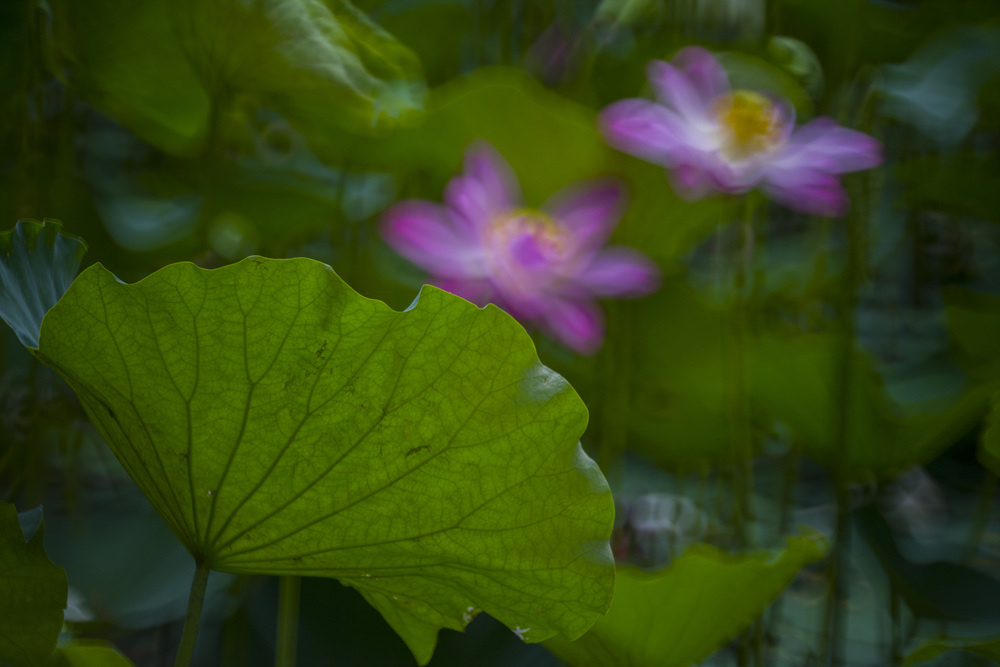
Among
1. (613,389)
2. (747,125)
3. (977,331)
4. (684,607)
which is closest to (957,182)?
(977,331)

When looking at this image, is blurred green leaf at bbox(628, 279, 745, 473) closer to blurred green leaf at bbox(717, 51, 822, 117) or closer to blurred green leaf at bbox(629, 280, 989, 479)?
blurred green leaf at bbox(629, 280, 989, 479)

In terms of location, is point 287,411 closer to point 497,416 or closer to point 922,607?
point 497,416

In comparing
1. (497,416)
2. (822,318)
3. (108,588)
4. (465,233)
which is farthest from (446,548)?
(822,318)

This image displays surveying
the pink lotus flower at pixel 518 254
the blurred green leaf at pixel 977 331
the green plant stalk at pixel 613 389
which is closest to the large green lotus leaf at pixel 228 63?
the pink lotus flower at pixel 518 254

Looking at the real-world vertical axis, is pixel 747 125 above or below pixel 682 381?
above

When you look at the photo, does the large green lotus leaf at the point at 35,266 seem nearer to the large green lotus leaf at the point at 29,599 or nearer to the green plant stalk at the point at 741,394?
the large green lotus leaf at the point at 29,599

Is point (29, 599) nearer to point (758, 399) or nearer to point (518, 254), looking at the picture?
point (518, 254)
